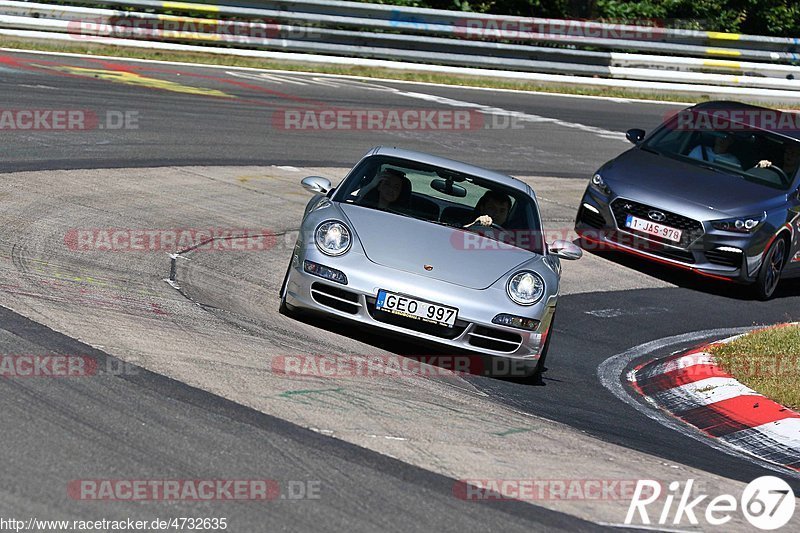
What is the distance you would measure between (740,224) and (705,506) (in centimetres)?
647

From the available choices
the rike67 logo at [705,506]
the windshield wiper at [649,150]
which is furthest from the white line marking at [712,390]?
the windshield wiper at [649,150]

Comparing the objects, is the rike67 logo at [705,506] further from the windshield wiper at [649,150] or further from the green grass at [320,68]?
the green grass at [320,68]

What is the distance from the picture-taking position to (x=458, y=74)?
22281mm

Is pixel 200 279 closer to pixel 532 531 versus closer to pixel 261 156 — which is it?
pixel 532 531

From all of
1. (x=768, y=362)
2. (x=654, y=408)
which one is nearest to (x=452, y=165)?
(x=654, y=408)

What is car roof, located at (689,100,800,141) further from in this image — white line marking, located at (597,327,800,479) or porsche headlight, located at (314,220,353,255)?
porsche headlight, located at (314,220,353,255)

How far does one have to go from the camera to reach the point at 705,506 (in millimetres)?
5527

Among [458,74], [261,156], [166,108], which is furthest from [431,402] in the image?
[458,74]

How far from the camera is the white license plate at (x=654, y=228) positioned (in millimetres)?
11570

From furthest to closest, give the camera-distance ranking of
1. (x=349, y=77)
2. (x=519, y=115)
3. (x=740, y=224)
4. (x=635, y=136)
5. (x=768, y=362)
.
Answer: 1. (x=349, y=77)
2. (x=519, y=115)
3. (x=635, y=136)
4. (x=740, y=224)
5. (x=768, y=362)

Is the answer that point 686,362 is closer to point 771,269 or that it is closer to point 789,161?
point 771,269

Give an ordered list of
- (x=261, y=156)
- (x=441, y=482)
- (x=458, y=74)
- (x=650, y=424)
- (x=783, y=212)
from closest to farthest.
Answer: (x=441, y=482) → (x=650, y=424) → (x=783, y=212) → (x=261, y=156) → (x=458, y=74)

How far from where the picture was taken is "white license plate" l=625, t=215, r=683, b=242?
1157 centimetres

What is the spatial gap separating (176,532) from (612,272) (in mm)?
8312
